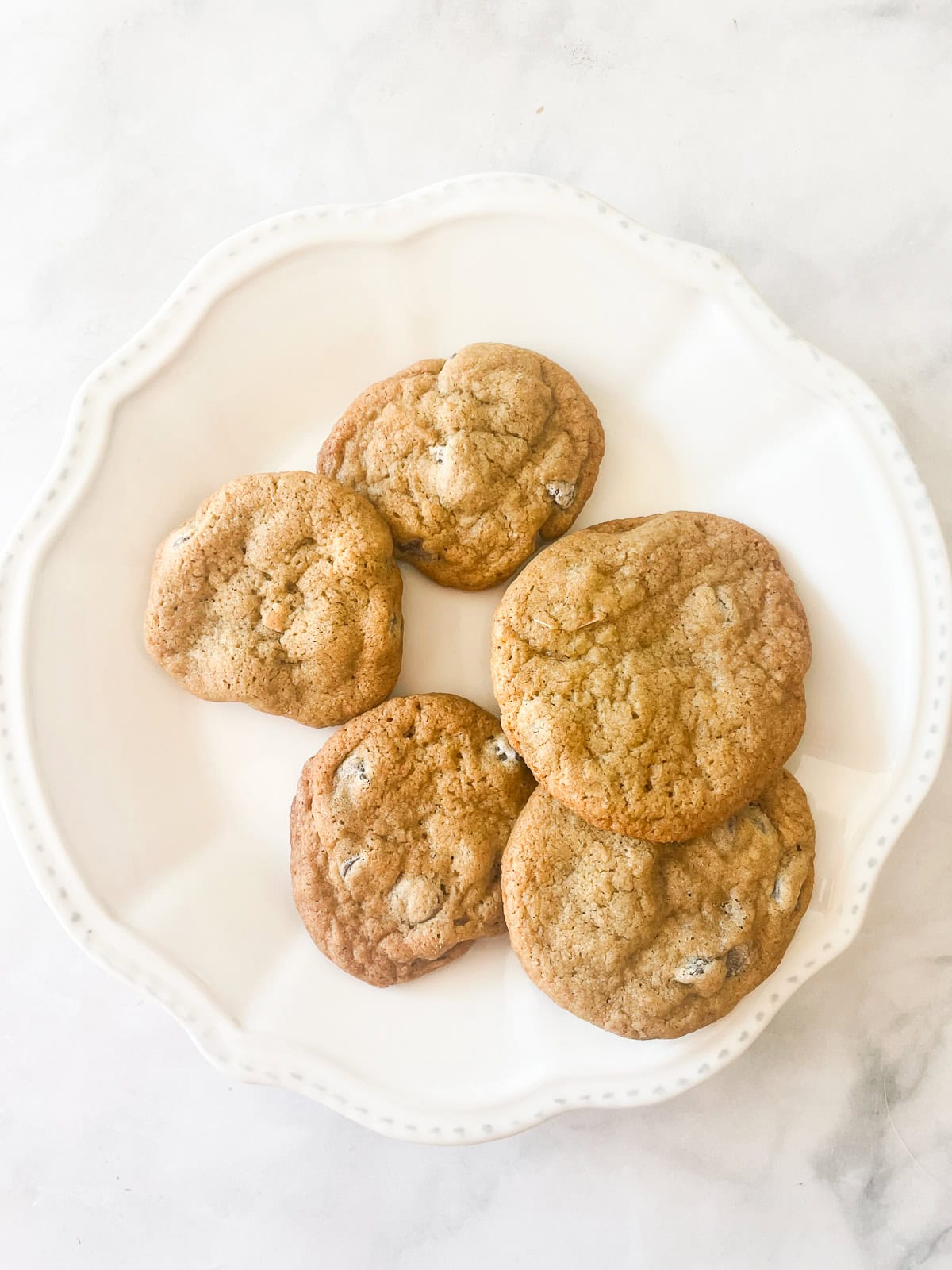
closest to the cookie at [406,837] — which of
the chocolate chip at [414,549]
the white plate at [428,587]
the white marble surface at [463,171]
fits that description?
the white plate at [428,587]

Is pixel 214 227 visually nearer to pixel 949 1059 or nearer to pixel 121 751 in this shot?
pixel 121 751

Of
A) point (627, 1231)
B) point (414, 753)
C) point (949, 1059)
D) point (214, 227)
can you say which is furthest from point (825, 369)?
point (627, 1231)

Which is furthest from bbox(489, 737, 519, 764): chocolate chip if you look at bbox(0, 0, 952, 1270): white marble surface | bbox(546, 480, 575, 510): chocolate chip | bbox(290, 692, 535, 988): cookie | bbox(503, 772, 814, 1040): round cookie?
bbox(0, 0, 952, 1270): white marble surface

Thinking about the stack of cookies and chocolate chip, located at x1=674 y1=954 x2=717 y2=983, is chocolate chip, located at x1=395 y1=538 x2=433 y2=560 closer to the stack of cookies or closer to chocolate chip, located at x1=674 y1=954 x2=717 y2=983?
the stack of cookies

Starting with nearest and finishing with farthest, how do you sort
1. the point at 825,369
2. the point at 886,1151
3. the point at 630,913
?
the point at 630,913 → the point at 825,369 → the point at 886,1151

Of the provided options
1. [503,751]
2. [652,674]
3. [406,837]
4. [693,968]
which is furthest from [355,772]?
[693,968]

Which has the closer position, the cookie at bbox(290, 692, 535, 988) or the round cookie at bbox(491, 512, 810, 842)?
the round cookie at bbox(491, 512, 810, 842)

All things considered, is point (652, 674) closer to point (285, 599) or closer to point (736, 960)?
point (736, 960)
